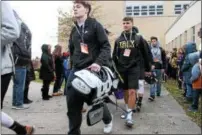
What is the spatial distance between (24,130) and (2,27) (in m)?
1.50

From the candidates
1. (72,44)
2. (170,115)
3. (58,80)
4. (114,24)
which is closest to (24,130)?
(72,44)

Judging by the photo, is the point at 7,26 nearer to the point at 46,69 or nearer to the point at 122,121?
the point at 122,121

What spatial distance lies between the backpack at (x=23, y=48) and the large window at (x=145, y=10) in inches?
1731

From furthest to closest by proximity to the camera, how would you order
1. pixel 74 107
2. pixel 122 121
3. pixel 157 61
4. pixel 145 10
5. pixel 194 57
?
pixel 145 10 < pixel 157 61 < pixel 194 57 < pixel 122 121 < pixel 74 107

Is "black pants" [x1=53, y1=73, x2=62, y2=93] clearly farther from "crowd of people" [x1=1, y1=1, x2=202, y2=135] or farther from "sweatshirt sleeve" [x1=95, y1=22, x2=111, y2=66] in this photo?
"sweatshirt sleeve" [x1=95, y1=22, x2=111, y2=66]

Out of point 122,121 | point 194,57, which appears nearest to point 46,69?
point 194,57

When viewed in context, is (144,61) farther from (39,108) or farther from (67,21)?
(67,21)

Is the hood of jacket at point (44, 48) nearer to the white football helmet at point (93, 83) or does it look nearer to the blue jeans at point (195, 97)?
the blue jeans at point (195, 97)

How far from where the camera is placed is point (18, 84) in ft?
28.6

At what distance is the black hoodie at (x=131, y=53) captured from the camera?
7525 millimetres

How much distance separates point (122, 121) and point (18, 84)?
2589 mm

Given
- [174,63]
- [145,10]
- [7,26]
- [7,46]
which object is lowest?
[174,63]

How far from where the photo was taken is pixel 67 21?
40250 mm

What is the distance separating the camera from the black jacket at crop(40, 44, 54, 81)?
1118 cm
